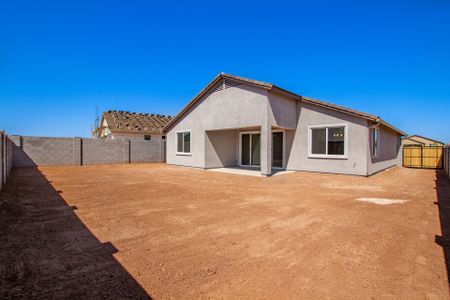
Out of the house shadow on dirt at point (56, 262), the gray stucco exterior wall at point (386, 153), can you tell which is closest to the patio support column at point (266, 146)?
the gray stucco exterior wall at point (386, 153)

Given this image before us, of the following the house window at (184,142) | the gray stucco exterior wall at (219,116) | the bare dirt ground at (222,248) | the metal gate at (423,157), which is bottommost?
the bare dirt ground at (222,248)

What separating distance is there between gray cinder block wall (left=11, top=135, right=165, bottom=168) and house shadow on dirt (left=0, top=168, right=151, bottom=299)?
13869 mm

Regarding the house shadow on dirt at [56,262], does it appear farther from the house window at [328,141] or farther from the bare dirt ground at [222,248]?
the house window at [328,141]

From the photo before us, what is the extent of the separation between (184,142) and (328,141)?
31.7ft

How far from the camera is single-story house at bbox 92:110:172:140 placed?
24.7m

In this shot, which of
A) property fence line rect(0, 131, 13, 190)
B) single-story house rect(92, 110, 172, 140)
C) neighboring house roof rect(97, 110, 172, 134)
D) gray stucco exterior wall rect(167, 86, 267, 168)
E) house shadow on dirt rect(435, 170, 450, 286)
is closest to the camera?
house shadow on dirt rect(435, 170, 450, 286)

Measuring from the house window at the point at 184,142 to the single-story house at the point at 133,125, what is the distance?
860 cm

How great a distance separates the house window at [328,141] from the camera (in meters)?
11.6

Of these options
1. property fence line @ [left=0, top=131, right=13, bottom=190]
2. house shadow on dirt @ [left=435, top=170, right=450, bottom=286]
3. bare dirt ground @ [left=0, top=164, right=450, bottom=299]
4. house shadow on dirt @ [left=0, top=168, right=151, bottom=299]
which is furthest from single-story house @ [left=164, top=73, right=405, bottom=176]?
property fence line @ [left=0, top=131, right=13, bottom=190]

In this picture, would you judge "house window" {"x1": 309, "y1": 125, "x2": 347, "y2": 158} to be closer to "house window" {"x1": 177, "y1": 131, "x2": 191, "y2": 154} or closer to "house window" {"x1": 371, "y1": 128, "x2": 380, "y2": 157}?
"house window" {"x1": 371, "y1": 128, "x2": 380, "y2": 157}

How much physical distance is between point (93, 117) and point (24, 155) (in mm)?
25088

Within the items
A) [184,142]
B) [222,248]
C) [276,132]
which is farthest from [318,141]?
[222,248]

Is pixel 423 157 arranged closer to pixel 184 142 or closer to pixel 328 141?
pixel 328 141

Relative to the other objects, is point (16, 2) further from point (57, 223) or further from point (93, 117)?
point (93, 117)
